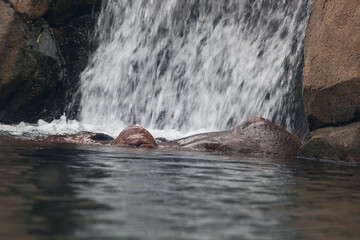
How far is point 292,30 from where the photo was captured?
11820 millimetres

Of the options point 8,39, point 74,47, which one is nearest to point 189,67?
point 74,47

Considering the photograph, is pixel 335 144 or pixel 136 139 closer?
pixel 335 144

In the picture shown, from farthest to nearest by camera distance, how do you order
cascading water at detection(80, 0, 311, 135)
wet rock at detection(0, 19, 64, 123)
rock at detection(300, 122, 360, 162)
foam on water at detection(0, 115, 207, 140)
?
wet rock at detection(0, 19, 64, 123), foam on water at detection(0, 115, 207, 140), cascading water at detection(80, 0, 311, 135), rock at detection(300, 122, 360, 162)

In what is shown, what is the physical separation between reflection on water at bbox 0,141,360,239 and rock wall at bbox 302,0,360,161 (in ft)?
7.43

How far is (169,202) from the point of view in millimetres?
3025

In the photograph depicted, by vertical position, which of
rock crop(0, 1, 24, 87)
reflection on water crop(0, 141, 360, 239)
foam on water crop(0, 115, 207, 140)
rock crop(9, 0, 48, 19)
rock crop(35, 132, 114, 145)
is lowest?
reflection on water crop(0, 141, 360, 239)

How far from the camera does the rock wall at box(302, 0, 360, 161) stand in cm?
718

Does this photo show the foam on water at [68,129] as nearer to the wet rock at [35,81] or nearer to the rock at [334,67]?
the wet rock at [35,81]

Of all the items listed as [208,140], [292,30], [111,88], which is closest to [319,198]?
[208,140]

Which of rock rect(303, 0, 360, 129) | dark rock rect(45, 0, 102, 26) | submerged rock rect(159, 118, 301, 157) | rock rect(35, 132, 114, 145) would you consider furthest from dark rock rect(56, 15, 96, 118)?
rock rect(303, 0, 360, 129)

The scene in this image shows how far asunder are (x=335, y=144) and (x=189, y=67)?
6.81 m

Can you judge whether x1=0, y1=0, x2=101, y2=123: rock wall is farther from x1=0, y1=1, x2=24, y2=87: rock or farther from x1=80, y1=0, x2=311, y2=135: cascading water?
x1=80, y1=0, x2=311, y2=135: cascading water

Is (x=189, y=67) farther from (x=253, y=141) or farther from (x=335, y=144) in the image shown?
(x=335, y=144)

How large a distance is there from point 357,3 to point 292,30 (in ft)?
14.2
